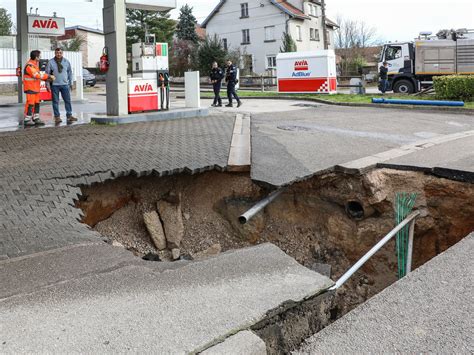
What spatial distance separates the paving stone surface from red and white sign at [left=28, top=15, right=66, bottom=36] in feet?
Answer: 30.5

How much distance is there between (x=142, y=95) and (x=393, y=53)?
1806 cm

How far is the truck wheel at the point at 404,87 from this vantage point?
1026 inches

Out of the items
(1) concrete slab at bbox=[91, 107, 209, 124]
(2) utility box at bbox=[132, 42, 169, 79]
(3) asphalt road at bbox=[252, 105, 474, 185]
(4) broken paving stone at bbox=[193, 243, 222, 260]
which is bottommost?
(4) broken paving stone at bbox=[193, 243, 222, 260]

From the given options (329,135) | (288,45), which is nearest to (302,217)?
(329,135)

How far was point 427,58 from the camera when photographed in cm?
2538

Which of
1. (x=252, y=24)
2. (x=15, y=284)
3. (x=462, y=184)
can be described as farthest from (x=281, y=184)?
(x=252, y=24)

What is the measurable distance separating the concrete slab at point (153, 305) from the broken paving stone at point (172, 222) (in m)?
2.92

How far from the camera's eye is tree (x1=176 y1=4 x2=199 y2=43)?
2256 inches

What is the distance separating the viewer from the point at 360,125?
12672 mm

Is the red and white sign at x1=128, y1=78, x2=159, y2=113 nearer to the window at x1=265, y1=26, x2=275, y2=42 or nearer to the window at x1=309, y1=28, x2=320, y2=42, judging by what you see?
the window at x1=265, y1=26, x2=275, y2=42

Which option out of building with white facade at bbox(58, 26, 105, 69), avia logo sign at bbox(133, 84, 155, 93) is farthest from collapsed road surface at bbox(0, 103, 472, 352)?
building with white facade at bbox(58, 26, 105, 69)

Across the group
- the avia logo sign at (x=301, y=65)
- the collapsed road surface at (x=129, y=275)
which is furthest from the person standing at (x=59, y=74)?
the avia logo sign at (x=301, y=65)

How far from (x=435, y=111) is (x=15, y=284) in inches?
648

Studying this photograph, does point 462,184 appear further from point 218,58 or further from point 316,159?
point 218,58
